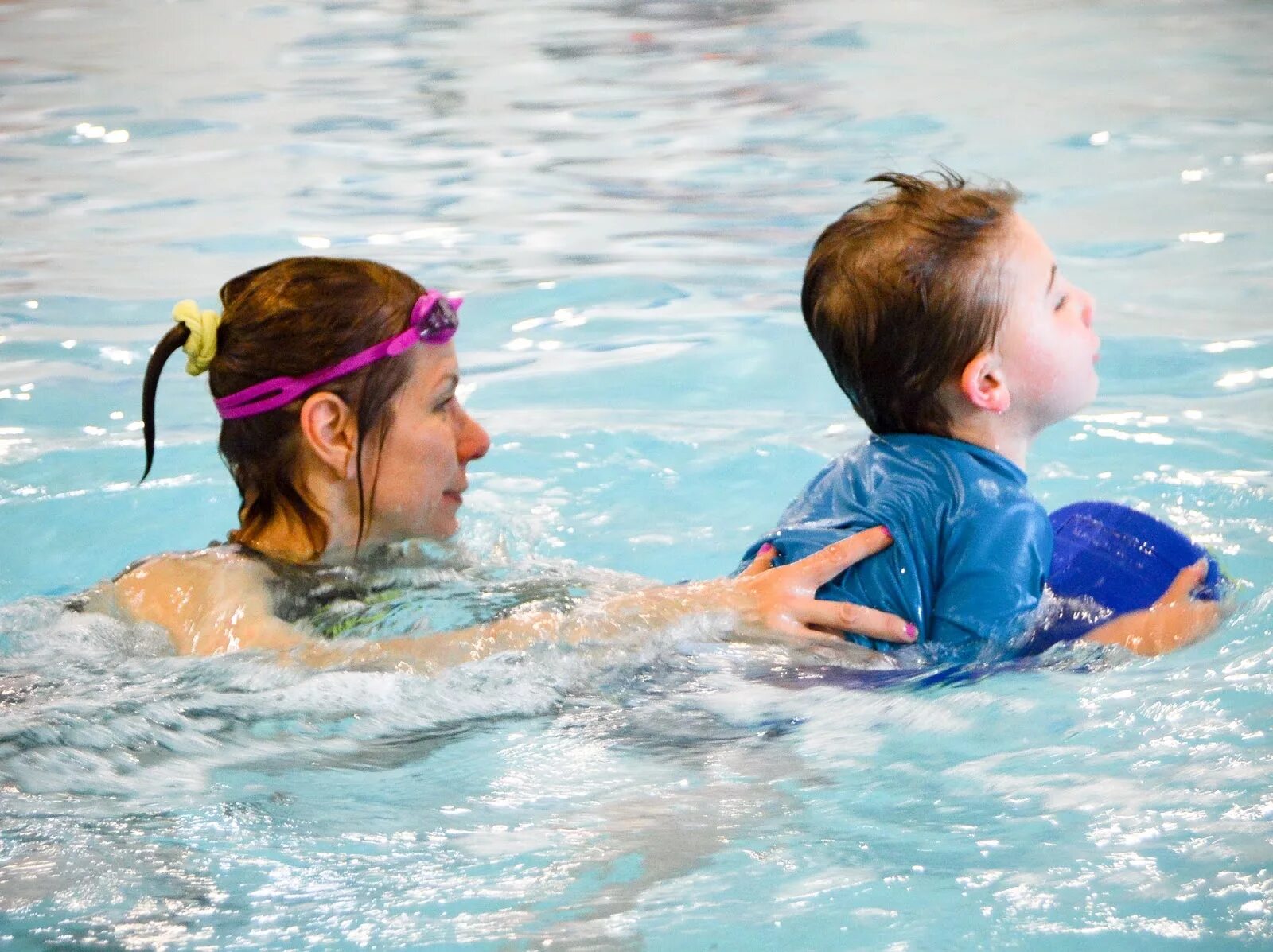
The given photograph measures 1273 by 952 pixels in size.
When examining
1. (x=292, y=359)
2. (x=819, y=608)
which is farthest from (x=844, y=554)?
(x=292, y=359)

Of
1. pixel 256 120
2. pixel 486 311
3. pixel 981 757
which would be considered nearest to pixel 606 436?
pixel 486 311

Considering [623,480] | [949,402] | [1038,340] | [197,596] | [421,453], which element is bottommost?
[623,480]

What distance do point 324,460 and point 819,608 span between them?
1107 mm

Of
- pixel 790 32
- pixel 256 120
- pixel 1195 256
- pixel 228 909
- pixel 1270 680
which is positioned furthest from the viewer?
pixel 790 32

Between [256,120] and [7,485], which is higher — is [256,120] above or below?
above

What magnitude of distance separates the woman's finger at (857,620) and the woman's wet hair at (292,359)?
101cm

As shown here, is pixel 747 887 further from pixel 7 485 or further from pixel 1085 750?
pixel 7 485

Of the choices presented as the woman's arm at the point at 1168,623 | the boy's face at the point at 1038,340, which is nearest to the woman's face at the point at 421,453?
the boy's face at the point at 1038,340

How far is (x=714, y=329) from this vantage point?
6402mm

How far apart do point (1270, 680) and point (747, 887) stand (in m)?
1.30

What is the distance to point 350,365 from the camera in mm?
3424

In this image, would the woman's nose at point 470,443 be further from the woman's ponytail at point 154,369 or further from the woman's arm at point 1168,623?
the woman's arm at point 1168,623

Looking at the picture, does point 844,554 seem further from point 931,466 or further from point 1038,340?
point 1038,340

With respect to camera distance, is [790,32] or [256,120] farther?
[790,32]
